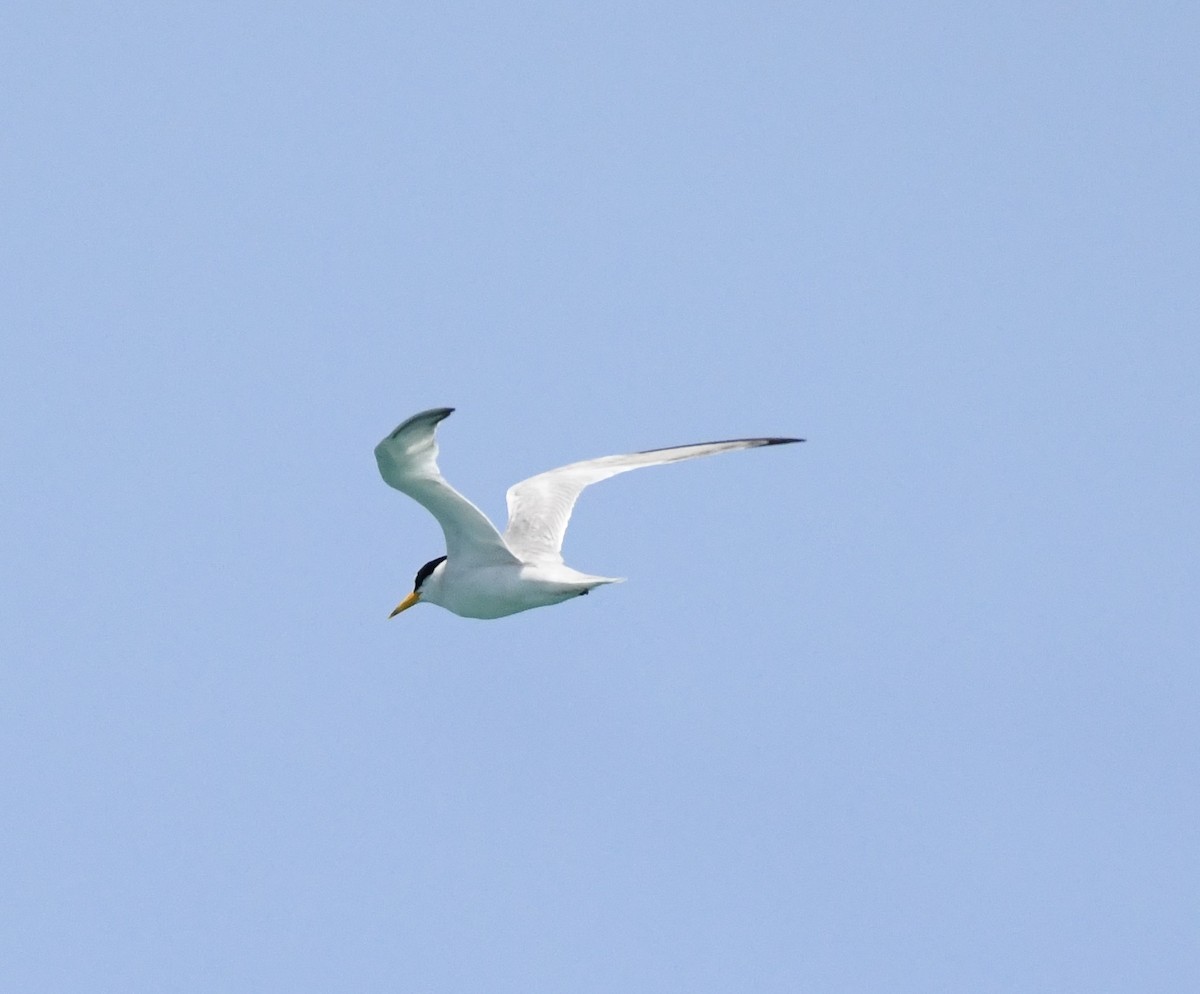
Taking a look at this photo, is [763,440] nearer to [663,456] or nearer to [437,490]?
[663,456]

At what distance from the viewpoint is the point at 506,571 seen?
2034 centimetres

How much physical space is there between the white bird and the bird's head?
11 millimetres

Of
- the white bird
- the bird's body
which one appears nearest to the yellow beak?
the white bird

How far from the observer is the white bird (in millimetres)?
18672

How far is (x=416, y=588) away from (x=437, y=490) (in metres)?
2.81

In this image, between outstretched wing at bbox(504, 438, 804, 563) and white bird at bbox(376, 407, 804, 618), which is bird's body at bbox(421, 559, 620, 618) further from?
outstretched wing at bbox(504, 438, 804, 563)

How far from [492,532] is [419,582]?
6.19ft

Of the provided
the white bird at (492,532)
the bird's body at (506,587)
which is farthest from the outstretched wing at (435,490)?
the bird's body at (506,587)

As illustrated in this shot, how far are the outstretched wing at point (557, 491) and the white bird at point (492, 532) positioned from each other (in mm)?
12

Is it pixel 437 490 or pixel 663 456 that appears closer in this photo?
pixel 437 490

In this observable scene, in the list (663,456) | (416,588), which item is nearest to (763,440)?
(663,456)

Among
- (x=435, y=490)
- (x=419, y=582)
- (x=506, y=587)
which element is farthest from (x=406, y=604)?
(x=435, y=490)

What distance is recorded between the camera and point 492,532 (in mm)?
20062

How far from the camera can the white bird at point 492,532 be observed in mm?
18672
